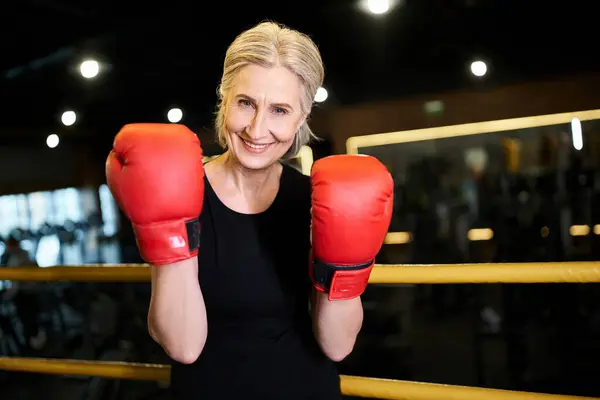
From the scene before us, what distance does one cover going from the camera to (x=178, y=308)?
86 cm

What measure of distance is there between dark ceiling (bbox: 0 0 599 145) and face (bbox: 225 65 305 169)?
64 centimetres

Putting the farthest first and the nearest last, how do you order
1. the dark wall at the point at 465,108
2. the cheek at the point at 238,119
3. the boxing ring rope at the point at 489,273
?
the dark wall at the point at 465,108 → the boxing ring rope at the point at 489,273 → the cheek at the point at 238,119

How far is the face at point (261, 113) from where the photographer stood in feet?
2.99

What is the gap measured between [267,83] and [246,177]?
203 mm

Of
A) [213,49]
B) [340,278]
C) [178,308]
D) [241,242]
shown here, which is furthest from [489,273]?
[213,49]

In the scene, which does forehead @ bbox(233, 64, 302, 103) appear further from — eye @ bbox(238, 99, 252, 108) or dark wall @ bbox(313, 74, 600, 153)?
dark wall @ bbox(313, 74, 600, 153)

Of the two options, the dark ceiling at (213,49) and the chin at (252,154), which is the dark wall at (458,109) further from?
the chin at (252,154)

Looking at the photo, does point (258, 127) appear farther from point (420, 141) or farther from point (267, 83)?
point (420, 141)

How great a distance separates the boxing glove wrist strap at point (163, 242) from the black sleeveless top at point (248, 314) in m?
0.12

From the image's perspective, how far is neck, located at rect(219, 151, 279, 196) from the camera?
3.34ft

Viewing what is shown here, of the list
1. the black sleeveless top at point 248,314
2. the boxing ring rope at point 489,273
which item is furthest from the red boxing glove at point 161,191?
the boxing ring rope at point 489,273

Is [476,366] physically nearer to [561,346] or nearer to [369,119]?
[561,346]

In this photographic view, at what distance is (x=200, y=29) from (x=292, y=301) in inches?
44.3

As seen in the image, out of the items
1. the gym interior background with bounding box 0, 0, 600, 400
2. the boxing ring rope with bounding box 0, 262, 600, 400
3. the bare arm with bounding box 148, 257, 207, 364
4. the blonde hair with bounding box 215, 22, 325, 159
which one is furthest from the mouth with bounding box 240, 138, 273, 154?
the gym interior background with bounding box 0, 0, 600, 400
